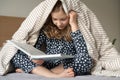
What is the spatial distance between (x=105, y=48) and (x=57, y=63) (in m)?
0.27

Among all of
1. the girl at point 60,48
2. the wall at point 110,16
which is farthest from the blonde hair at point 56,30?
the wall at point 110,16

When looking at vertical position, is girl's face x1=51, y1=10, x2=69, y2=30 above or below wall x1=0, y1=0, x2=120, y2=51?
above

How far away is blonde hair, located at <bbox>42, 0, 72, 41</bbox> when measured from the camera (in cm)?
127

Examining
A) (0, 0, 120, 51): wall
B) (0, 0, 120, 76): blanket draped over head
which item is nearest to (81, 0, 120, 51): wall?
(0, 0, 120, 51): wall

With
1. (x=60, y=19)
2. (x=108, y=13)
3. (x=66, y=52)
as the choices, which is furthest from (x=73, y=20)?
(x=108, y=13)

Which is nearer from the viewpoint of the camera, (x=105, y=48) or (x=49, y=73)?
(x=49, y=73)

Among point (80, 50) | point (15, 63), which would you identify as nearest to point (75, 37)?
point (80, 50)

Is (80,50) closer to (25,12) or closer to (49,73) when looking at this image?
(49,73)

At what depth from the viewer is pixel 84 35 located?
1.21 m

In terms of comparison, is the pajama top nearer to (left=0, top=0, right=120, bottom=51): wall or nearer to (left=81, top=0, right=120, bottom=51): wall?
(left=0, top=0, right=120, bottom=51): wall

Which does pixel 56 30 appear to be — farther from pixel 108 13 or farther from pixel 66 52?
pixel 108 13

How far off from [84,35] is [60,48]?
0.46 ft

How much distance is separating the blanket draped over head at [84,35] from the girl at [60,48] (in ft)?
0.11

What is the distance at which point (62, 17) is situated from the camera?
4.06 ft
